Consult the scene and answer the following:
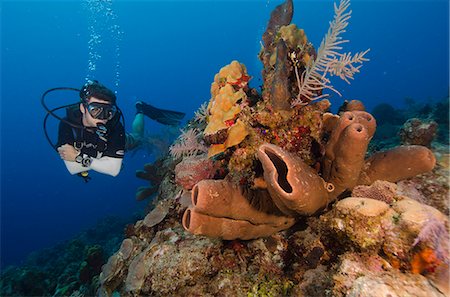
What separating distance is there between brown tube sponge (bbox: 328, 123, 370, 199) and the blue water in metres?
45.7

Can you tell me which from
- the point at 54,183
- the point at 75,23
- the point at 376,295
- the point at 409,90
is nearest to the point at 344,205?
the point at 376,295

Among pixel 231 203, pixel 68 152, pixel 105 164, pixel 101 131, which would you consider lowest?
pixel 105 164

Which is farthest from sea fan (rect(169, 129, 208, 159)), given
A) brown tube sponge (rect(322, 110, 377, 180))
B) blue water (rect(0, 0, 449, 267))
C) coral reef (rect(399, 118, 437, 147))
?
blue water (rect(0, 0, 449, 267))

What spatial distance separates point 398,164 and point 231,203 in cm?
158

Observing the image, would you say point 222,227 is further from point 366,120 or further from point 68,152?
point 68,152

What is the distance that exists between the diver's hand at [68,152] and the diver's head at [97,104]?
0.60 meters

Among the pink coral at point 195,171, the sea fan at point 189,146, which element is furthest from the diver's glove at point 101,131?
the pink coral at point 195,171

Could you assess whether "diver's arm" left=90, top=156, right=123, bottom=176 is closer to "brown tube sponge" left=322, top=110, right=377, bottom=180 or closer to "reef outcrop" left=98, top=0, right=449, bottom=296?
"reef outcrop" left=98, top=0, right=449, bottom=296

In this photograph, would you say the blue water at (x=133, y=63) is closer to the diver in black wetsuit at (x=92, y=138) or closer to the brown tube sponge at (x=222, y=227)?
the diver in black wetsuit at (x=92, y=138)

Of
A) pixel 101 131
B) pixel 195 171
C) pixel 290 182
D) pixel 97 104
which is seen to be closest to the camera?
pixel 290 182

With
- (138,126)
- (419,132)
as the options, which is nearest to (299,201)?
(419,132)

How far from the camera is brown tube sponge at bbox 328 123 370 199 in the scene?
2109 mm

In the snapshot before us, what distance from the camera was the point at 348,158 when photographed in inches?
89.1

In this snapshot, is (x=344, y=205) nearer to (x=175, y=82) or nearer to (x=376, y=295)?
(x=376, y=295)
